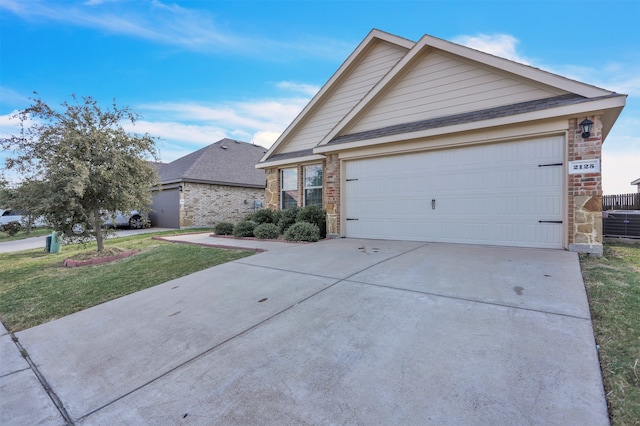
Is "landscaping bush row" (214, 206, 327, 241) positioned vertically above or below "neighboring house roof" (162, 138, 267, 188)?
below

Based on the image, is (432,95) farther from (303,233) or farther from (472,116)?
(303,233)

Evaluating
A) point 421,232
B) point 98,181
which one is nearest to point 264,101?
point 98,181

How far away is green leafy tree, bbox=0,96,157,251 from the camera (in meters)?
6.68

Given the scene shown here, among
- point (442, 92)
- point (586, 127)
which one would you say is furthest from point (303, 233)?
point (586, 127)

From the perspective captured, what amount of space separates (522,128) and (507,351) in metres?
5.48

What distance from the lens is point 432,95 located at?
7746mm

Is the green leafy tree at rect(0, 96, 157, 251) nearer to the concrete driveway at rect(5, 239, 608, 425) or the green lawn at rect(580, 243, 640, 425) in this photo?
the concrete driveway at rect(5, 239, 608, 425)

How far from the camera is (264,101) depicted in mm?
15711

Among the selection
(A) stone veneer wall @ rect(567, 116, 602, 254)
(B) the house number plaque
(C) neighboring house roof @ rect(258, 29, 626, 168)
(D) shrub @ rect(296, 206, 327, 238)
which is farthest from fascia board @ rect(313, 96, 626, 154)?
(D) shrub @ rect(296, 206, 327, 238)

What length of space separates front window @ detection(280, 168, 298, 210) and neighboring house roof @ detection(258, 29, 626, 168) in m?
0.59

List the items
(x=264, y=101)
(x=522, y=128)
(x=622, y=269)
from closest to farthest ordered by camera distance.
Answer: (x=622, y=269) < (x=522, y=128) < (x=264, y=101)

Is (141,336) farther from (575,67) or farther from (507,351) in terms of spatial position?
(575,67)

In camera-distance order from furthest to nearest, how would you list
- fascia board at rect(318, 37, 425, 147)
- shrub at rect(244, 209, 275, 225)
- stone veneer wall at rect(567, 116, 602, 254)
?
shrub at rect(244, 209, 275, 225), fascia board at rect(318, 37, 425, 147), stone veneer wall at rect(567, 116, 602, 254)

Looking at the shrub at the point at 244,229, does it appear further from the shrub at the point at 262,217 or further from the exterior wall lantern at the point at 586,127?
the exterior wall lantern at the point at 586,127
